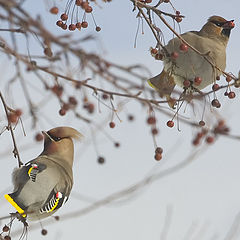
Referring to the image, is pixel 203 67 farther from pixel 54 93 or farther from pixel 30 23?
pixel 30 23

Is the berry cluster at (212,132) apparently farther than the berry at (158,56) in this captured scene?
No

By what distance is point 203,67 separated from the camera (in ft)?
12.7

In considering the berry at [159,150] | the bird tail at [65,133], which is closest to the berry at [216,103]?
the berry at [159,150]

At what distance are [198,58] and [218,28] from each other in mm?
607

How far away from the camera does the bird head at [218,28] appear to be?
432cm

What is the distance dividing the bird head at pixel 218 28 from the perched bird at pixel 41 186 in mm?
1374

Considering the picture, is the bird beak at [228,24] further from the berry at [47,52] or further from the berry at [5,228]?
the berry at [47,52]

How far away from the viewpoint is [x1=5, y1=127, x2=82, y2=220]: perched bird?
373 cm

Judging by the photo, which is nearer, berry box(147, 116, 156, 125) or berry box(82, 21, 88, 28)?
berry box(147, 116, 156, 125)

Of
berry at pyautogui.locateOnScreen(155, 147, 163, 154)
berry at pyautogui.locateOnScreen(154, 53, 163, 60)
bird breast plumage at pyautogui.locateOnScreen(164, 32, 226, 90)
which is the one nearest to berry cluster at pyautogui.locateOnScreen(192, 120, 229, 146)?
berry at pyautogui.locateOnScreen(155, 147, 163, 154)

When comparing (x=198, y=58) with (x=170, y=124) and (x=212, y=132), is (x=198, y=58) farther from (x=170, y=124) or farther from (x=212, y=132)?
(x=212, y=132)

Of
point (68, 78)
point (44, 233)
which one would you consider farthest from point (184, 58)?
point (68, 78)

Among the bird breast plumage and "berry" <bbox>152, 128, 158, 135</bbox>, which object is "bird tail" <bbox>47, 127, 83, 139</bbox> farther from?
"berry" <bbox>152, 128, 158, 135</bbox>

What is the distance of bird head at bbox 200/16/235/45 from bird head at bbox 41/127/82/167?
1.18m
